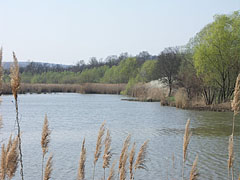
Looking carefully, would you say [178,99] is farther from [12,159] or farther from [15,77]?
[15,77]

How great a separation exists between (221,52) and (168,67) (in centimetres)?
1472

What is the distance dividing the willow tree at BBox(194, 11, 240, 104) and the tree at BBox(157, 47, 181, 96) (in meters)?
12.7

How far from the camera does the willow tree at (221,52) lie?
102ft

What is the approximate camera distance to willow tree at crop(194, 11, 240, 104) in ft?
102

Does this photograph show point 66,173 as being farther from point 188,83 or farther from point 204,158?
point 188,83

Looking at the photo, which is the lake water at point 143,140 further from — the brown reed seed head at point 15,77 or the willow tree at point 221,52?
the willow tree at point 221,52

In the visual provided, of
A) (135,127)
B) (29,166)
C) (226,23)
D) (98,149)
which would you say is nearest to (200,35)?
(226,23)

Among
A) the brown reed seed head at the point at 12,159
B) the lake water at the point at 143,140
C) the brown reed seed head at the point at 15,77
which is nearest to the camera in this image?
the brown reed seed head at the point at 15,77

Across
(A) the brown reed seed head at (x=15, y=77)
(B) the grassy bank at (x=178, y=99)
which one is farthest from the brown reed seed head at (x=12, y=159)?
(B) the grassy bank at (x=178, y=99)

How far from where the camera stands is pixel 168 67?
4603 centimetres

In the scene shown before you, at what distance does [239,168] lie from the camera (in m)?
10.8

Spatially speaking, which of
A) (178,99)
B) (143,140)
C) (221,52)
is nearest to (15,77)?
(143,140)

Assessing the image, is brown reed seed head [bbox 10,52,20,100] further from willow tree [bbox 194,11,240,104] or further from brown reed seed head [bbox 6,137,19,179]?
willow tree [bbox 194,11,240,104]

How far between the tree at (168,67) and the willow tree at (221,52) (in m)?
12.7
